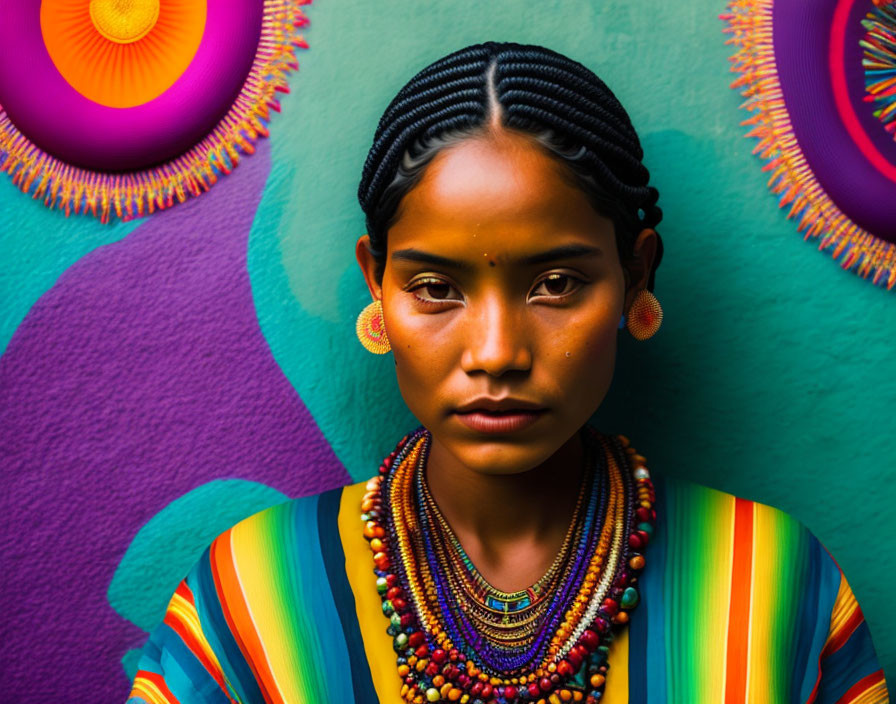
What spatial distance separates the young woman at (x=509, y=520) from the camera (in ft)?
3.46

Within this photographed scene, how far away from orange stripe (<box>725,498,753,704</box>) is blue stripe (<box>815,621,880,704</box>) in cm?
14

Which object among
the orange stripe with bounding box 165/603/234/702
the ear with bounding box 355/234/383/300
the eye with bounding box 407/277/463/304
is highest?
the ear with bounding box 355/234/383/300

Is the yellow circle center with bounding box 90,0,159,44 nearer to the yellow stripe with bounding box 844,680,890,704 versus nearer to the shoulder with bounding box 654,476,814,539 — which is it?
the shoulder with bounding box 654,476,814,539

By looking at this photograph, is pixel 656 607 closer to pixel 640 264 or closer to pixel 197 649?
pixel 640 264

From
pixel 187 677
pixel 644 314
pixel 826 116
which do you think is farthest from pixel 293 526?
pixel 826 116

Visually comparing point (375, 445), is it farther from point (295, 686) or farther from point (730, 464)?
point (730, 464)

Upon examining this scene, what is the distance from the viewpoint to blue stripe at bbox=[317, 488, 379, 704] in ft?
3.77

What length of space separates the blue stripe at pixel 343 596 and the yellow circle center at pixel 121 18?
77 cm

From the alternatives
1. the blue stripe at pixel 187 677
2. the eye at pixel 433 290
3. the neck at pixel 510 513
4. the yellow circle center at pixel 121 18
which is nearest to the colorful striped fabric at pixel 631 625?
the blue stripe at pixel 187 677

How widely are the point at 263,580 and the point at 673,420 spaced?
720 millimetres

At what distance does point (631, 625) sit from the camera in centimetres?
118

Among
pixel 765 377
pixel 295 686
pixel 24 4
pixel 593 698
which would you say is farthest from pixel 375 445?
pixel 24 4

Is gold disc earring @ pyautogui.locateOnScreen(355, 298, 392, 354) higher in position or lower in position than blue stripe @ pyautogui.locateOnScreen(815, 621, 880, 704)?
higher

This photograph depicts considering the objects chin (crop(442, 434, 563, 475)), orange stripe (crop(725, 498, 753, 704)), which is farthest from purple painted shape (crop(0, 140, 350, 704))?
orange stripe (crop(725, 498, 753, 704))
